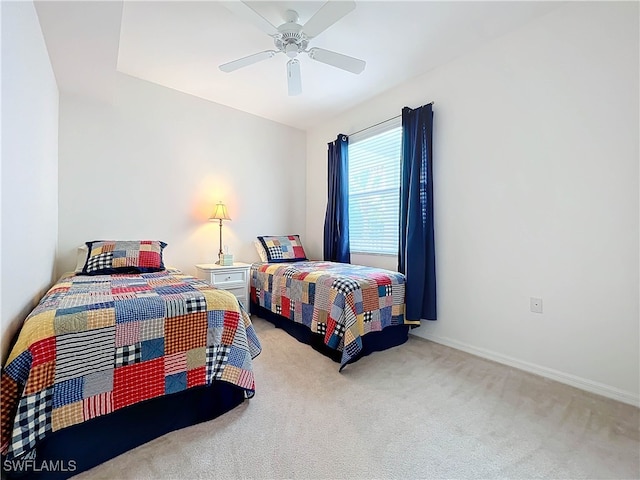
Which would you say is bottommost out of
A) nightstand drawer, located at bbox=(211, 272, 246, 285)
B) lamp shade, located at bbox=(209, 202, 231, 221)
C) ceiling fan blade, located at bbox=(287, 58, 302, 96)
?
nightstand drawer, located at bbox=(211, 272, 246, 285)

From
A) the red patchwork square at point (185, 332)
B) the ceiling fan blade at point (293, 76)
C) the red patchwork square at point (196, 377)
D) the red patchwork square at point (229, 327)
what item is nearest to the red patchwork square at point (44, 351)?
the red patchwork square at point (185, 332)

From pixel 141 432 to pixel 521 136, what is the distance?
2.95 metres

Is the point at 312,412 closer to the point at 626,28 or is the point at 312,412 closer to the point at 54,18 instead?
the point at 54,18

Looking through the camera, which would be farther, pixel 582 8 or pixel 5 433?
pixel 582 8

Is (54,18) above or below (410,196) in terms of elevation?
above

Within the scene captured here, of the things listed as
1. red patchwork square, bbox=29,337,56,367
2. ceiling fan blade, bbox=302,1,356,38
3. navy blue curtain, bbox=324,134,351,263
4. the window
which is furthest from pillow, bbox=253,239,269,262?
red patchwork square, bbox=29,337,56,367

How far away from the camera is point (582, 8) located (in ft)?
6.36

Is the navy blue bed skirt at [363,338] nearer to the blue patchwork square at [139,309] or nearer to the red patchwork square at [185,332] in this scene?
the red patchwork square at [185,332]

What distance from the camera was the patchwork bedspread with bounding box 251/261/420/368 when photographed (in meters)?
2.20

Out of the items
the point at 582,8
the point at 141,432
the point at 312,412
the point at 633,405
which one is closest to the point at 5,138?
the point at 141,432

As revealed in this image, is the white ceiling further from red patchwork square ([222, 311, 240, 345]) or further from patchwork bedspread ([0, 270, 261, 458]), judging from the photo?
red patchwork square ([222, 311, 240, 345])

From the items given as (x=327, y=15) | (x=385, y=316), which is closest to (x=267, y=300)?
(x=385, y=316)

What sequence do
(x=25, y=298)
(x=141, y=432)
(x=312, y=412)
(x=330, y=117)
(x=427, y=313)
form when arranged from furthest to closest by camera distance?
(x=330, y=117)
(x=427, y=313)
(x=312, y=412)
(x=25, y=298)
(x=141, y=432)

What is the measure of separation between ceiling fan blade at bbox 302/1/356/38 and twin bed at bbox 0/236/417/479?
1.72 meters
